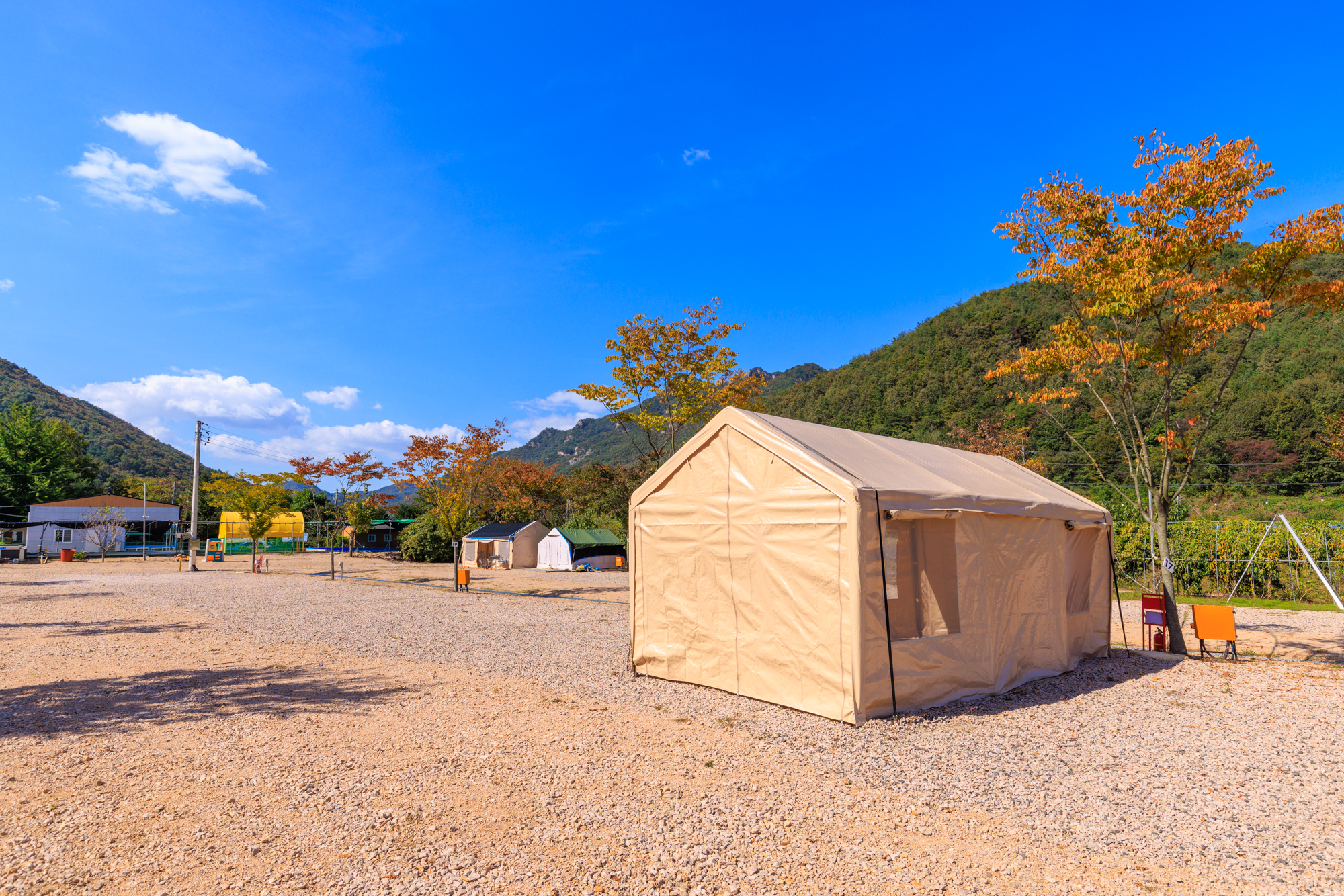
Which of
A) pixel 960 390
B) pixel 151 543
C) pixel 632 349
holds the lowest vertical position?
pixel 151 543

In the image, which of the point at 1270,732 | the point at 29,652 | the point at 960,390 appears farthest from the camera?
the point at 960,390

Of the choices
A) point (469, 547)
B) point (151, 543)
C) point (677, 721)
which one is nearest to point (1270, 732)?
point (677, 721)

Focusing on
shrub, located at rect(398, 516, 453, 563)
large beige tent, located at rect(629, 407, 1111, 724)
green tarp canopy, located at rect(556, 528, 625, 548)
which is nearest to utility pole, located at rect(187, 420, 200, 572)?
shrub, located at rect(398, 516, 453, 563)

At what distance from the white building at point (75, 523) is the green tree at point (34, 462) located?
15.5ft

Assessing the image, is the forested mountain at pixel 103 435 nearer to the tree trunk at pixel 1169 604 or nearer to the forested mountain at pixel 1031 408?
the forested mountain at pixel 1031 408

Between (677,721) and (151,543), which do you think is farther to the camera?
(151,543)

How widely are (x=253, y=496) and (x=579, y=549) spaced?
44.2 feet

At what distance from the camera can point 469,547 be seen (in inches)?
1332

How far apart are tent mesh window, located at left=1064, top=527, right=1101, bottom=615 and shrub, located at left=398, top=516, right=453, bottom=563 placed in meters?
33.3

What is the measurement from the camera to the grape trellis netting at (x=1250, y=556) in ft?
53.9

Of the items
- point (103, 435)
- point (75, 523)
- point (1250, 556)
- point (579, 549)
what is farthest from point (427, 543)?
point (103, 435)

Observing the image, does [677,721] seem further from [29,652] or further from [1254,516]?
[1254,516]

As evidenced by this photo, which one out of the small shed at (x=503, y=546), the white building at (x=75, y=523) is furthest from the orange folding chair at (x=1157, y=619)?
the white building at (x=75, y=523)

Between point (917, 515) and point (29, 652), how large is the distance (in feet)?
39.8
